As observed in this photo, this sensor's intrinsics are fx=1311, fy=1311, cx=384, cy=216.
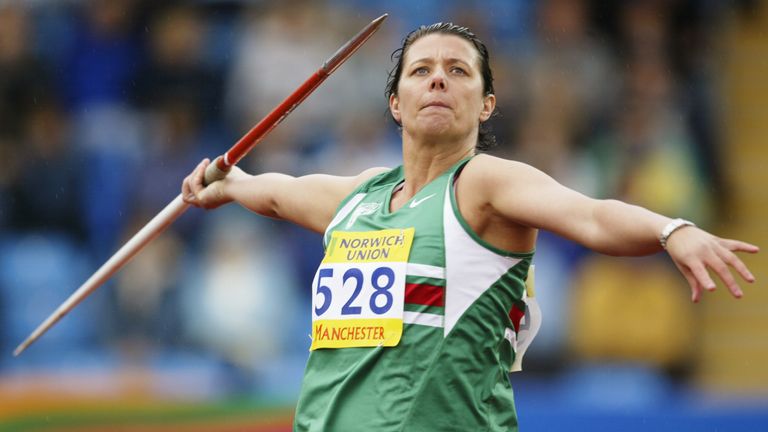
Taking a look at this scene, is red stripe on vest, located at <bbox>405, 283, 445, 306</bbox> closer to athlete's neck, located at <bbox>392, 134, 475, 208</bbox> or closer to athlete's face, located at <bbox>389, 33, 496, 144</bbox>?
athlete's neck, located at <bbox>392, 134, 475, 208</bbox>

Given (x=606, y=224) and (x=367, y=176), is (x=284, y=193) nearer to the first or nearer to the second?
(x=367, y=176)

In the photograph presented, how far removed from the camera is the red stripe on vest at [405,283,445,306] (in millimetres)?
4109

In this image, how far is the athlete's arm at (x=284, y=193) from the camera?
4.89 meters

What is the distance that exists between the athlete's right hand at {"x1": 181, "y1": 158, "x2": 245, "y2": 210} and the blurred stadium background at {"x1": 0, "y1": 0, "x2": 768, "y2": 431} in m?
2.96

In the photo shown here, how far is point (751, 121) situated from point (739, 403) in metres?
4.02

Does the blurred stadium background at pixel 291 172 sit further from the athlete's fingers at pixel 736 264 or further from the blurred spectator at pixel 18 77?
the athlete's fingers at pixel 736 264

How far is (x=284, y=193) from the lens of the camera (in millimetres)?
5070

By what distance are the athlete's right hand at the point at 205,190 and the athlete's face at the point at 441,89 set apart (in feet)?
3.37

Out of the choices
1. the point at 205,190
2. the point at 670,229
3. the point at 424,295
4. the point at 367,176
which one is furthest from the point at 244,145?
the point at 670,229

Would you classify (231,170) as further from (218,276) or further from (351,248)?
(218,276)

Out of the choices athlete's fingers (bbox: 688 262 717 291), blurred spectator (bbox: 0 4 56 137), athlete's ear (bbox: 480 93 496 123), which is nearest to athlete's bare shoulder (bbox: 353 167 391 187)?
athlete's ear (bbox: 480 93 496 123)

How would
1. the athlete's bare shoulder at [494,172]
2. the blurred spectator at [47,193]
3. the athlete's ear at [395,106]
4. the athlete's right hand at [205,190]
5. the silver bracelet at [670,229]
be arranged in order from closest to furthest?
the silver bracelet at [670,229] < the athlete's bare shoulder at [494,172] < the athlete's ear at [395,106] < the athlete's right hand at [205,190] < the blurred spectator at [47,193]

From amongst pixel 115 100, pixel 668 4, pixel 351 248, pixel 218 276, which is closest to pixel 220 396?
pixel 218 276

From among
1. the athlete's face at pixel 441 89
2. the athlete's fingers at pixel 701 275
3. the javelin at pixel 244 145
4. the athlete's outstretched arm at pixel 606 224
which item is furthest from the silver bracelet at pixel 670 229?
the javelin at pixel 244 145
